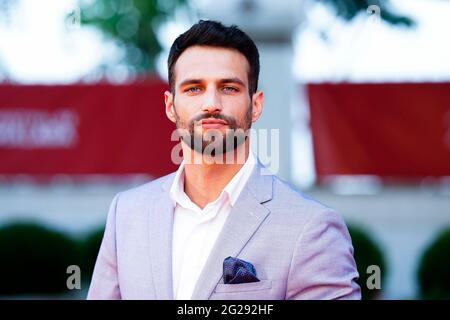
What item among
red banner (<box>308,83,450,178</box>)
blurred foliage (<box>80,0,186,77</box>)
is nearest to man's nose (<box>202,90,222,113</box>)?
blurred foliage (<box>80,0,186,77</box>)

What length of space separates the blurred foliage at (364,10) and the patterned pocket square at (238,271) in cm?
205

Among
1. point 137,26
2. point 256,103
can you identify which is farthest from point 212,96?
point 137,26

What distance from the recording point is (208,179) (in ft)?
6.35

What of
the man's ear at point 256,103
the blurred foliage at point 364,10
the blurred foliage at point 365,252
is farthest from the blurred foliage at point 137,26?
the man's ear at point 256,103

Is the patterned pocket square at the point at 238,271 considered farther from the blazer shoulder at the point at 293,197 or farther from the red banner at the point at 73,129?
the red banner at the point at 73,129

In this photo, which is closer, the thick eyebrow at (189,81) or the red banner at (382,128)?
the thick eyebrow at (189,81)

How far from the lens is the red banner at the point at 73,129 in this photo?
4.88 metres

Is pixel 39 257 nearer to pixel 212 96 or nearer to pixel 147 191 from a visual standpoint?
pixel 147 191

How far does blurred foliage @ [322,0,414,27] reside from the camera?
3.52 m

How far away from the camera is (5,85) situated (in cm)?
512

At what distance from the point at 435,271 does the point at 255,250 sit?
3.67 m

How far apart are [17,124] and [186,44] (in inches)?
142
